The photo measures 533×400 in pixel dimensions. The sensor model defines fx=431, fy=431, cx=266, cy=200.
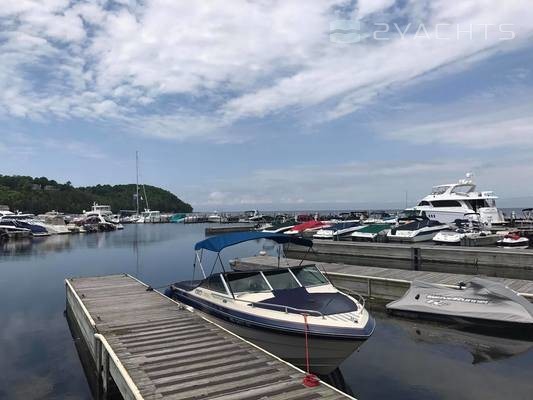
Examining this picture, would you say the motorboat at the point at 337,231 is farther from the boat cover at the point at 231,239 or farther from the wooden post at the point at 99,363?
the wooden post at the point at 99,363

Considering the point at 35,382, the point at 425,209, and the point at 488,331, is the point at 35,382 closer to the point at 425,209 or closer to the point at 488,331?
the point at 488,331

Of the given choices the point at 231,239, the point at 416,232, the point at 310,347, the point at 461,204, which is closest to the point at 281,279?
the point at 231,239

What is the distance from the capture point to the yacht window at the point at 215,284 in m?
11.3

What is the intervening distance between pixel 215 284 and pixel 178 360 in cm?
390

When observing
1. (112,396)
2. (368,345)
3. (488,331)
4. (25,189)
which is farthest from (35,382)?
(25,189)

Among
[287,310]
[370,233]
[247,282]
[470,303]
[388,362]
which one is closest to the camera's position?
[287,310]

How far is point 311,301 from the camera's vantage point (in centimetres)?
1031

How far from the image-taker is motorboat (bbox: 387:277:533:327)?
40.7ft

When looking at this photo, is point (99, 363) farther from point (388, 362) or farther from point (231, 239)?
point (388, 362)

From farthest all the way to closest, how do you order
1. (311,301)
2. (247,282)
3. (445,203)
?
(445,203) → (247,282) → (311,301)

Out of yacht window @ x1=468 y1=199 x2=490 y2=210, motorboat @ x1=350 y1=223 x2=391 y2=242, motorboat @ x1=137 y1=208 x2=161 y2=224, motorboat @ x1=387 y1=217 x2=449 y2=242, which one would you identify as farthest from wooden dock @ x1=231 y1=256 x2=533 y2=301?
motorboat @ x1=137 y1=208 x2=161 y2=224

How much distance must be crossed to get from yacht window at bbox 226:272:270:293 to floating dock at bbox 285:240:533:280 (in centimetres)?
1153

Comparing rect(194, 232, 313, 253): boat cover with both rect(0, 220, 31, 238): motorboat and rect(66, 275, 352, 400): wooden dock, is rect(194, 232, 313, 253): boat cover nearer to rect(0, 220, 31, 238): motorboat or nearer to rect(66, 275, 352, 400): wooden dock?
rect(66, 275, 352, 400): wooden dock

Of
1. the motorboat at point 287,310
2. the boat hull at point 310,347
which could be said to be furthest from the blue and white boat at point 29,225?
the boat hull at point 310,347
